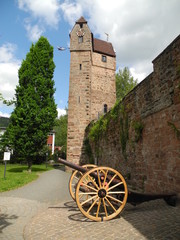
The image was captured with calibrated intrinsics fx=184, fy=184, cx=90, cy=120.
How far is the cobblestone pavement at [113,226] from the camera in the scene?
3090 mm

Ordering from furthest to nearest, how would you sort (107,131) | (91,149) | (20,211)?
1. (91,149)
2. (107,131)
3. (20,211)

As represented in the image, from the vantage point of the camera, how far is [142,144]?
676 centimetres

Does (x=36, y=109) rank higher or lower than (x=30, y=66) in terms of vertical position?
lower

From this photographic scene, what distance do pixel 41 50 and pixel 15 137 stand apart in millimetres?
8514

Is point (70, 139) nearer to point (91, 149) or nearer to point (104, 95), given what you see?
point (91, 149)

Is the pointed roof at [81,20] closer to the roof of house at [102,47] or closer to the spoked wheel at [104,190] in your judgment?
the roof of house at [102,47]

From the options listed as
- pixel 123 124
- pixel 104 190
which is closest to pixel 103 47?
pixel 123 124

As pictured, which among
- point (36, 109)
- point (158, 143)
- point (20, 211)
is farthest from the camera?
point (36, 109)

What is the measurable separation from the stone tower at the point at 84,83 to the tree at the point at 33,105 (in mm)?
2037

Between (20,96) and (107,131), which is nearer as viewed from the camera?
(107,131)

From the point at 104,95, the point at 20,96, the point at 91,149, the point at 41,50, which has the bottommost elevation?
the point at 91,149

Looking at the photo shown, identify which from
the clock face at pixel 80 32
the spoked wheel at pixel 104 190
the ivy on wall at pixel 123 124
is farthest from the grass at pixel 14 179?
the clock face at pixel 80 32

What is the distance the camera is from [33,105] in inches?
616

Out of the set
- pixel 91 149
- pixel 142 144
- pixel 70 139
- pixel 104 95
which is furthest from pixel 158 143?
pixel 104 95
